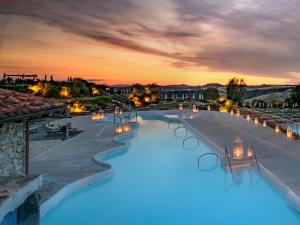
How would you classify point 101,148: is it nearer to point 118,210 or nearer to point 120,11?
point 118,210

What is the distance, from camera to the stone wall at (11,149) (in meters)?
6.97

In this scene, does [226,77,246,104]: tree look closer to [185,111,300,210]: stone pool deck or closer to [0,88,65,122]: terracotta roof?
[185,111,300,210]: stone pool deck

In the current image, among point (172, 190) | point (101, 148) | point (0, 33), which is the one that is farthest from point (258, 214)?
point (0, 33)

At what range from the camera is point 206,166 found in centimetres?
1245

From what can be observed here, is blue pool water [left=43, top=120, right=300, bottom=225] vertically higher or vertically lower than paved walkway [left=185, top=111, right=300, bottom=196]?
lower

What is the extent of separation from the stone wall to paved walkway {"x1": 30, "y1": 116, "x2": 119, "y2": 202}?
1056 millimetres

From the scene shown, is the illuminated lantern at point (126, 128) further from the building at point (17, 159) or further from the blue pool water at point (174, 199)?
the building at point (17, 159)

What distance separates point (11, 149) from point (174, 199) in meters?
4.75

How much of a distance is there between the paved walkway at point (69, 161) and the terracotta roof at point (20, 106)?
7.55 feet

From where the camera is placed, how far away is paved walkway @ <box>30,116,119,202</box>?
30.0 feet

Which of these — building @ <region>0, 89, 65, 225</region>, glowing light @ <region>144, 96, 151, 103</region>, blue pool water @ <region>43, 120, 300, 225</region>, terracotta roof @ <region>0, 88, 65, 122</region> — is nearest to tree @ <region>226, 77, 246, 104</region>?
glowing light @ <region>144, 96, 151, 103</region>

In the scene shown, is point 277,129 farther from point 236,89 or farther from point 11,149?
point 236,89

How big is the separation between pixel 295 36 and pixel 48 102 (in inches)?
977

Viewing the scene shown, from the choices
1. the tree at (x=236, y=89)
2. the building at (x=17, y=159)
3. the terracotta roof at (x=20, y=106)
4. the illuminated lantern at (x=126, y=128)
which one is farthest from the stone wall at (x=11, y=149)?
the tree at (x=236, y=89)
